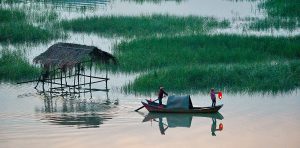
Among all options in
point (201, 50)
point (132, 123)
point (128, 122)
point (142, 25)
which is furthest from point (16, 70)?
point (142, 25)

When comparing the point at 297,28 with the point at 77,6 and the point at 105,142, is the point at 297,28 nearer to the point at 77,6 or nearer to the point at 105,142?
the point at 77,6

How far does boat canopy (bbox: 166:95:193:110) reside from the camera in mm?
20109

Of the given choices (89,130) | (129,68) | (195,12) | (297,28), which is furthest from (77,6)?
(89,130)

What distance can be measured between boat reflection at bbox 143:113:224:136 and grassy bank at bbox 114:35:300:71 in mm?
5659

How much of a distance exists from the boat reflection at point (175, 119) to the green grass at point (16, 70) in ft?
20.7

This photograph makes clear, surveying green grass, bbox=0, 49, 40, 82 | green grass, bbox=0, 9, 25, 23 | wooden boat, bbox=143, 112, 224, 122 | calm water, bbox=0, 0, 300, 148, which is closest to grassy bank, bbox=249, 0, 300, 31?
calm water, bbox=0, 0, 300, 148

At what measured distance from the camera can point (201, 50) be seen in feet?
90.0

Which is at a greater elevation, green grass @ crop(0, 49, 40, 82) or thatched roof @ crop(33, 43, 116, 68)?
thatched roof @ crop(33, 43, 116, 68)

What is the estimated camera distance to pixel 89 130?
61.0 feet

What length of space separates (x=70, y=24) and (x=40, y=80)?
31.1ft

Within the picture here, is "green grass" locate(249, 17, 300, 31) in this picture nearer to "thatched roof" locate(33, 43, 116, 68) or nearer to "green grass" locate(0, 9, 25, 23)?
"green grass" locate(0, 9, 25, 23)

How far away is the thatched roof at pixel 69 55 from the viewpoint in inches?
908

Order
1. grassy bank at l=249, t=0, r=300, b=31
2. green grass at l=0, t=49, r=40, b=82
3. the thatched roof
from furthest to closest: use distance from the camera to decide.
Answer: grassy bank at l=249, t=0, r=300, b=31, green grass at l=0, t=49, r=40, b=82, the thatched roof

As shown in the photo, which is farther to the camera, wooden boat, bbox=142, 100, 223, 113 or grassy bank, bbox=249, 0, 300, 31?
grassy bank, bbox=249, 0, 300, 31
